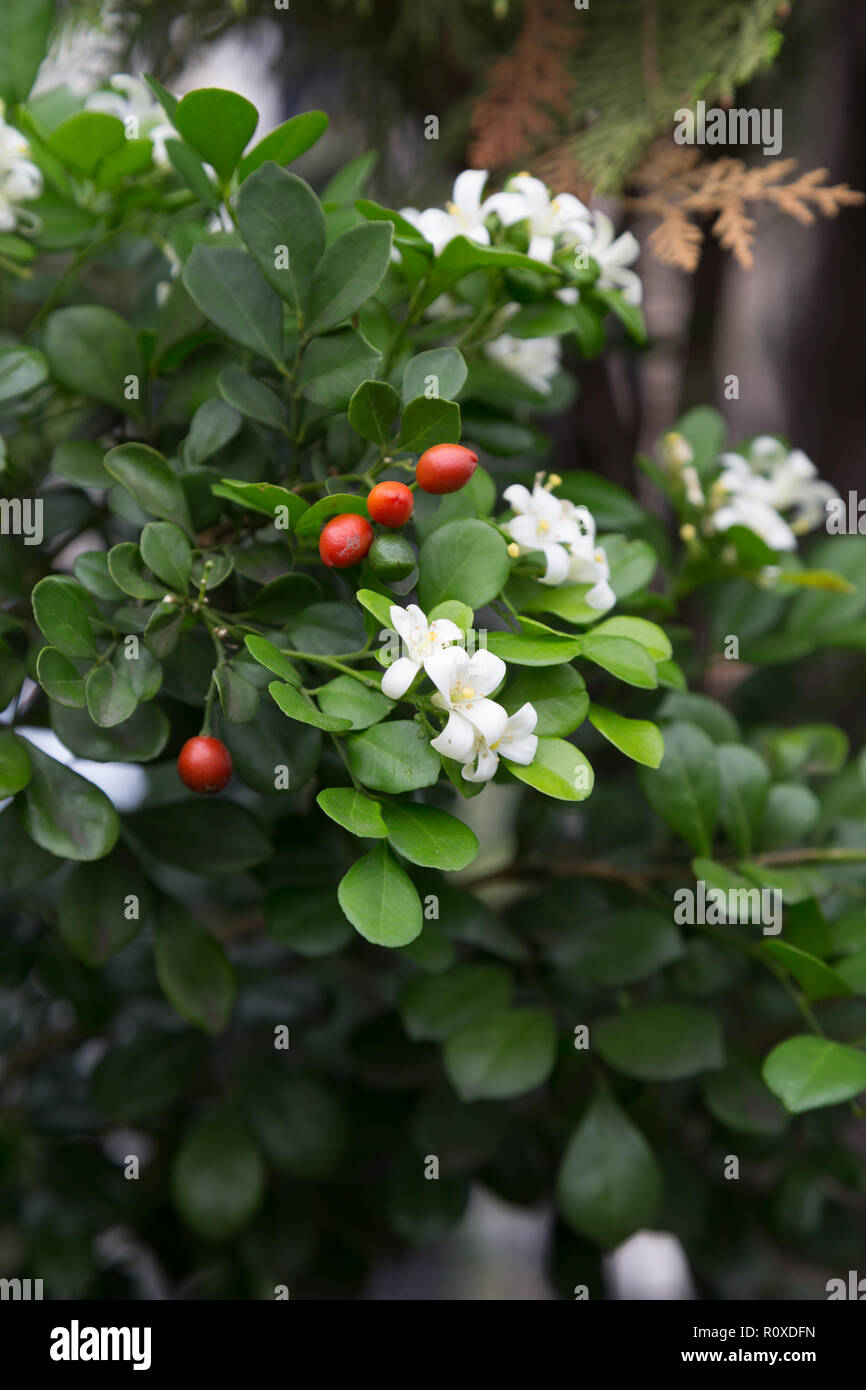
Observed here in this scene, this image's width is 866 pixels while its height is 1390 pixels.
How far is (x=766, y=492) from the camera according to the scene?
0.80m

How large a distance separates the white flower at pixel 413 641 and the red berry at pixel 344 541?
41 mm

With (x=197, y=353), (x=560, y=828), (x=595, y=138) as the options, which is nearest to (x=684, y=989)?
(x=560, y=828)

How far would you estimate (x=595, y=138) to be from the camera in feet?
2.73

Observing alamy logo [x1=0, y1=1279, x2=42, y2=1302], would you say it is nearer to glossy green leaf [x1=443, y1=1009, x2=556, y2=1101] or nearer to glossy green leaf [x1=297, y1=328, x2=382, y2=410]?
glossy green leaf [x1=443, y1=1009, x2=556, y2=1101]

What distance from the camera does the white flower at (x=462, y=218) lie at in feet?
2.03

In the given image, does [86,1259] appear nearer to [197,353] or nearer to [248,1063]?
[248,1063]

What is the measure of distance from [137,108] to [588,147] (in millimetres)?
354

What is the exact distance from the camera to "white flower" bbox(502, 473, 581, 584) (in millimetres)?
566

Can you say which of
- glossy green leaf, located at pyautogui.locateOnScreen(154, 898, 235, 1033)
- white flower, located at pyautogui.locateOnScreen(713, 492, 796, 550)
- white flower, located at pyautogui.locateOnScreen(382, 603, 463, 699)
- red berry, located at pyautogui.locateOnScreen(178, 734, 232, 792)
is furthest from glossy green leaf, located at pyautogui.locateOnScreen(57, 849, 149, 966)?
white flower, located at pyautogui.locateOnScreen(713, 492, 796, 550)

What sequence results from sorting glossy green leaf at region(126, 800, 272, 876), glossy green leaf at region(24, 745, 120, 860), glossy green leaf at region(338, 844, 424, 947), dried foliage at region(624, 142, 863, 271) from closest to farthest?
glossy green leaf at region(338, 844, 424, 947), glossy green leaf at region(24, 745, 120, 860), glossy green leaf at region(126, 800, 272, 876), dried foliage at region(624, 142, 863, 271)

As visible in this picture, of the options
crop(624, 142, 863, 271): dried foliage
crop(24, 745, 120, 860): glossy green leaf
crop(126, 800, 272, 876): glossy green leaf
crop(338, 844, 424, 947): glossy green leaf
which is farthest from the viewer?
crop(624, 142, 863, 271): dried foliage

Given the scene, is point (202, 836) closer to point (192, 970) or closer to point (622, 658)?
point (192, 970)

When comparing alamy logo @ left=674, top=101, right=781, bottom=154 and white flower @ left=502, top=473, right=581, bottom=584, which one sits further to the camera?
alamy logo @ left=674, top=101, right=781, bottom=154
